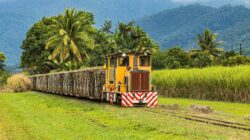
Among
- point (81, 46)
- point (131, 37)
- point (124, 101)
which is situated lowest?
point (124, 101)

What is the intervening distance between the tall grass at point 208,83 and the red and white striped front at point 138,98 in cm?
852

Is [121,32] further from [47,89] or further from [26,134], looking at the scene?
[26,134]

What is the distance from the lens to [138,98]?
25641 millimetres

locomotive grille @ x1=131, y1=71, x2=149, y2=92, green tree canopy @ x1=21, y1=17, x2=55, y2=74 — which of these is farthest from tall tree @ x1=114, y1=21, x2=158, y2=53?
locomotive grille @ x1=131, y1=71, x2=149, y2=92

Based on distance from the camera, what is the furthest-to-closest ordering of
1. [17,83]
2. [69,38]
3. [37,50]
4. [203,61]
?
[37,50]
[203,61]
[69,38]
[17,83]

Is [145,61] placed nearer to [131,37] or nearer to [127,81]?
[127,81]

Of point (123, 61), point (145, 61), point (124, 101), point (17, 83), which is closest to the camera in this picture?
point (124, 101)

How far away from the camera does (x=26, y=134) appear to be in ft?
47.0

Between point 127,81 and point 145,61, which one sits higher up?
point 145,61

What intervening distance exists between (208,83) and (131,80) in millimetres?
10975

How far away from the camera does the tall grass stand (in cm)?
3136

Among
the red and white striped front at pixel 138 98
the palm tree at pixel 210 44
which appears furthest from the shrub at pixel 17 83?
the palm tree at pixel 210 44

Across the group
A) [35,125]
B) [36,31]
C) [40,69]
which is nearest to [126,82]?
[35,125]

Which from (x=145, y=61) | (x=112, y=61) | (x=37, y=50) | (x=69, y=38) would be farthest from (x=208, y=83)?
(x=37, y=50)
